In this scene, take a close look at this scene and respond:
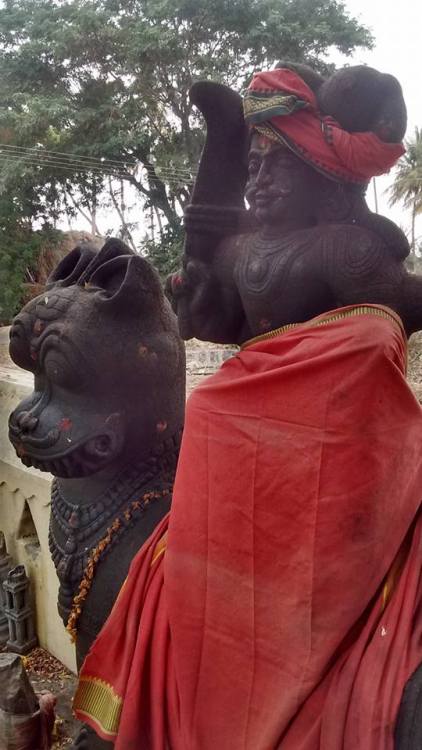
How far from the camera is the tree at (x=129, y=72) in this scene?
12133 mm

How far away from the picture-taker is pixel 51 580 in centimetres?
260

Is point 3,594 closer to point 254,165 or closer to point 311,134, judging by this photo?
point 254,165

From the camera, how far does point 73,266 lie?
5.08 feet

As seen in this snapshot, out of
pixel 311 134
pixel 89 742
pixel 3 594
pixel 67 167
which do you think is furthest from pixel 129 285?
pixel 67 167

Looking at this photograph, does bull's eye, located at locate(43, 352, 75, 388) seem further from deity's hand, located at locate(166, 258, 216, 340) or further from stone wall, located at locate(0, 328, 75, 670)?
stone wall, located at locate(0, 328, 75, 670)

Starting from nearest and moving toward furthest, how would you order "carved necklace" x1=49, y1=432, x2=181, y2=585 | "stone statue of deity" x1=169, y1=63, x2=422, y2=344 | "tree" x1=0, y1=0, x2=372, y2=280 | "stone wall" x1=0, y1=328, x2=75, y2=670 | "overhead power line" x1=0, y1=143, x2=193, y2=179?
1. "stone statue of deity" x1=169, y1=63, x2=422, y2=344
2. "carved necklace" x1=49, y1=432, x2=181, y2=585
3. "stone wall" x1=0, y1=328, x2=75, y2=670
4. "tree" x1=0, y1=0, x2=372, y2=280
5. "overhead power line" x1=0, y1=143, x2=193, y2=179

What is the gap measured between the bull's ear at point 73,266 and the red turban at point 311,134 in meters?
0.56

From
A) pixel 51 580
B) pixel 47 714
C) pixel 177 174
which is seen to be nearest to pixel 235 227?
pixel 47 714

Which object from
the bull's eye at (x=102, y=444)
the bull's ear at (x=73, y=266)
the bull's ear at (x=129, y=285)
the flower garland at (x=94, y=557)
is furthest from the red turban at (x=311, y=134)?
the flower garland at (x=94, y=557)

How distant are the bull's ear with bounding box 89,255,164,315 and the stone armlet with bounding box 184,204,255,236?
5.9 inches

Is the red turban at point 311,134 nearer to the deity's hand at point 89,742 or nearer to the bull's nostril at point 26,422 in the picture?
the bull's nostril at point 26,422

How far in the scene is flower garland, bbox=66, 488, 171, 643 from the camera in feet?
4.51

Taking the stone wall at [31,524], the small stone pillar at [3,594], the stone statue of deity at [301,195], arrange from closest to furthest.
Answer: the stone statue of deity at [301,195], the stone wall at [31,524], the small stone pillar at [3,594]

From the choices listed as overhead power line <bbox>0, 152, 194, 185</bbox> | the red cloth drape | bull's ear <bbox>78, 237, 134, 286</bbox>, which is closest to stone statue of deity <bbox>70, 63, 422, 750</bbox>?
the red cloth drape
